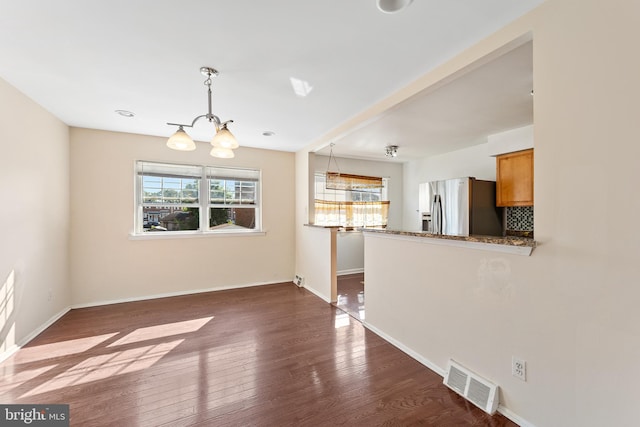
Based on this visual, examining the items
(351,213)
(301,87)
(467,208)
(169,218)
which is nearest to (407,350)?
(467,208)

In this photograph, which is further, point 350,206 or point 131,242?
point 350,206

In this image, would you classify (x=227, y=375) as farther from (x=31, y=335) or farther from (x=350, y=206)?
(x=350, y=206)

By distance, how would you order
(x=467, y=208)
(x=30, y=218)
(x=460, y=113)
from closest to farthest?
1. (x=30, y=218)
2. (x=460, y=113)
3. (x=467, y=208)

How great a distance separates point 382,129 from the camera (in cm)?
365

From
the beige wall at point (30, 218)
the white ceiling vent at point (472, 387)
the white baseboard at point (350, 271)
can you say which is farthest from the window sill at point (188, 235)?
the white ceiling vent at point (472, 387)

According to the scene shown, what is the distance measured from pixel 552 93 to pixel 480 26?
63cm

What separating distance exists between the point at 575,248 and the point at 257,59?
245 cm

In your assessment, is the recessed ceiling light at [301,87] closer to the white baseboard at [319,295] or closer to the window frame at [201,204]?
the window frame at [201,204]

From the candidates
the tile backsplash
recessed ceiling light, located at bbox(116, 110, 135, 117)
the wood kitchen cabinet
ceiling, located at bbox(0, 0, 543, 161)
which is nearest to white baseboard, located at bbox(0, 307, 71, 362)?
ceiling, located at bbox(0, 0, 543, 161)

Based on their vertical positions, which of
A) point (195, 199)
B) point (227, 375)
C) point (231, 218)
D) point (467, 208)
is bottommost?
point (227, 375)

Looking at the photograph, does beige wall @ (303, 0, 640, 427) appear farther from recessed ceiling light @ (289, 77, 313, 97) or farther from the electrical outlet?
recessed ceiling light @ (289, 77, 313, 97)

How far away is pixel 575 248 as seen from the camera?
1.42 metres

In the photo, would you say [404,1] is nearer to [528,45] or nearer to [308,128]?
[528,45]

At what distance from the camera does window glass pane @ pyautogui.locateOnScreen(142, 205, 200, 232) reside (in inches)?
163
